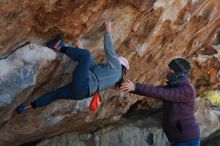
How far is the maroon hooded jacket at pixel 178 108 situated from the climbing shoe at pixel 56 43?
4.02 feet

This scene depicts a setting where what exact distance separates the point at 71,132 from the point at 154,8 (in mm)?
3851

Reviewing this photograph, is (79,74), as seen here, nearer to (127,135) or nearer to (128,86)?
(128,86)

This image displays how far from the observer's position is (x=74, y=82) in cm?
651

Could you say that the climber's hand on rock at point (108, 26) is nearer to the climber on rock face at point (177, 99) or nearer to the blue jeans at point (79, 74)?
the blue jeans at point (79, 74)

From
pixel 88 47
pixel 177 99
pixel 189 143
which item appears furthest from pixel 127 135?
pixel 177 99

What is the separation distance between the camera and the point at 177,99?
666 cm

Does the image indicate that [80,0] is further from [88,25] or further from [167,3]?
[167,3]

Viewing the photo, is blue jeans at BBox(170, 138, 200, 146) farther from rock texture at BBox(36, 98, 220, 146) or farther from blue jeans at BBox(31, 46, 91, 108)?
rock texture at BBox(36, 98, 220, 146)

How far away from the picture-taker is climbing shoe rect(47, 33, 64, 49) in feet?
21.8

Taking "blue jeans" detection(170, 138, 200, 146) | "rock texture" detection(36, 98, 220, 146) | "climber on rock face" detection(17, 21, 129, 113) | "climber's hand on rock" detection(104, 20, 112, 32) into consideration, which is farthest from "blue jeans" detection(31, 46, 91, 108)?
"rock texture" detection(36, 98, 220, 146)

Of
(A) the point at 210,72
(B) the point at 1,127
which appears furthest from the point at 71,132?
(A) the point at 210,72

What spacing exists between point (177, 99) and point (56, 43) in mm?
1858

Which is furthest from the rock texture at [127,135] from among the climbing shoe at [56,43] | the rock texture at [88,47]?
the climbing shoe at [56,43]

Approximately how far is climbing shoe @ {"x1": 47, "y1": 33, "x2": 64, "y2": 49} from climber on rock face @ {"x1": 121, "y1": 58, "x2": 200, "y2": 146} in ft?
3.47
